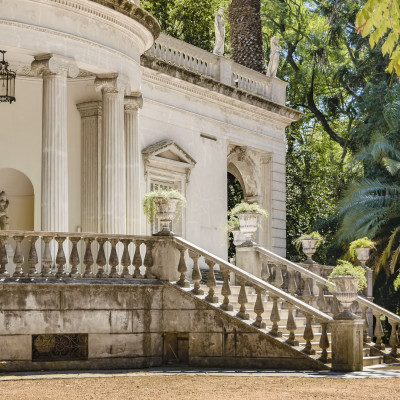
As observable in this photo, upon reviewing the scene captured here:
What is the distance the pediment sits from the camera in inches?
946

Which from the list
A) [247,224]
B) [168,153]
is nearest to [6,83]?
[168,153]

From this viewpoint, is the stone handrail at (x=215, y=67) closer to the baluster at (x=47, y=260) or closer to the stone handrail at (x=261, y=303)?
the stone handrail at (x=261, y=303)

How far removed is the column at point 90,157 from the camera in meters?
22.6

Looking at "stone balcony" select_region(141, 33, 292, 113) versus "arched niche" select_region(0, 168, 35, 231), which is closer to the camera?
"arched niche" select_region(0, 168, 35, 231)

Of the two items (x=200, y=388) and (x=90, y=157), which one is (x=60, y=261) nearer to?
(x=200, y=388)

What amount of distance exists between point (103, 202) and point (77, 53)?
3329 mm

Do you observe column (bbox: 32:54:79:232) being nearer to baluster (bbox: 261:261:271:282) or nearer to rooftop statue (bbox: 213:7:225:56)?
baluster (bbox: 261:261:271:282)

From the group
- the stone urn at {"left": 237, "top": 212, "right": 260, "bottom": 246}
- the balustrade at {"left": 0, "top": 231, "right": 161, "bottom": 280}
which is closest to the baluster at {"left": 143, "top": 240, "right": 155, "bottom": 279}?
the balustrade at {"left": 0, "top": 231, "right": 161, "bottom": 280}

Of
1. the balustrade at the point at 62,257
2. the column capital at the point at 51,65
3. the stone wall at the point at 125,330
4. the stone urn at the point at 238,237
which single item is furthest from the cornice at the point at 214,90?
the stone wall at the point at 125,330

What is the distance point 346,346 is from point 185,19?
22997mm

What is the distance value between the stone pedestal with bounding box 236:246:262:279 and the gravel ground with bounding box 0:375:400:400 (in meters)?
7.40

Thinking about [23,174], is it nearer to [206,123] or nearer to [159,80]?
[159,80]

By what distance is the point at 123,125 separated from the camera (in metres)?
21.2

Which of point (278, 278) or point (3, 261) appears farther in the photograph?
point (278, 278)
